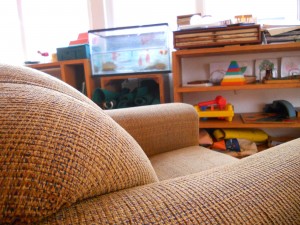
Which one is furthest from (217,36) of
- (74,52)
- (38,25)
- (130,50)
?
(38,25)

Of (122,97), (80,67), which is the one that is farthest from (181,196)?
(80,67)

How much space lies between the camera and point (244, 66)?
5.21ft

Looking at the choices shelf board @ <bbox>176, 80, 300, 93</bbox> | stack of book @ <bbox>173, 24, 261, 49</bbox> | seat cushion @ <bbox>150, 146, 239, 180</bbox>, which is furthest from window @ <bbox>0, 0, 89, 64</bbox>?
seat cushion @ <bbox>150, 146, 239, 180</bbox>

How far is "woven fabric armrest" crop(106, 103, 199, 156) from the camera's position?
2.80 ft

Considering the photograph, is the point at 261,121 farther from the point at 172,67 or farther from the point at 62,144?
the point at 62,144

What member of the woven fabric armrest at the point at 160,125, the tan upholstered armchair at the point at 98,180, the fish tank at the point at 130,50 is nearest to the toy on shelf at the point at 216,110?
the fish tank at the point at 130,50

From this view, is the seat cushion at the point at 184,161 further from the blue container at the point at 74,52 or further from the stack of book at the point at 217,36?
the blue container at the point at 74,52

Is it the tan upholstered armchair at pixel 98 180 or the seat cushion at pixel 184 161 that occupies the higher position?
the tan upholstered armchair at pixel 98 180

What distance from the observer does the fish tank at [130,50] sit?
148cm

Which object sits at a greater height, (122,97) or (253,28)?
(253,28)

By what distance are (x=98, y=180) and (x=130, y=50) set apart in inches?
52.4

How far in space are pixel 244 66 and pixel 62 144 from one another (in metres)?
1.54

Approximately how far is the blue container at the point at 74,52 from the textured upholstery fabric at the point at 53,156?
4.05 feet

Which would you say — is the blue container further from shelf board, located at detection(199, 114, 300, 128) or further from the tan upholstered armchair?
the tan upholstered armchair
